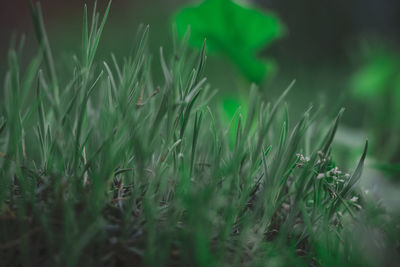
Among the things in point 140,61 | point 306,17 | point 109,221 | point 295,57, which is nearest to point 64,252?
point 109,221

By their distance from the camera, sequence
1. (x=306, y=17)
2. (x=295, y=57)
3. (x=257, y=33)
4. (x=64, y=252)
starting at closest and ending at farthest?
(x=64, y=252), (x=257, y=33), (x=295, y=57), (x=306, y=17)

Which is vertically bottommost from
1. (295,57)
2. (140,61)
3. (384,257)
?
(295,57)

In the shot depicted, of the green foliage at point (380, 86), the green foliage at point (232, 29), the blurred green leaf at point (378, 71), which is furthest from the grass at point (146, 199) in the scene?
the blurred green leaf at point (378, 71)

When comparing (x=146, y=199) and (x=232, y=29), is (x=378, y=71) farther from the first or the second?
(x=146, y=199)

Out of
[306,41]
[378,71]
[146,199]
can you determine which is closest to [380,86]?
[378,71]

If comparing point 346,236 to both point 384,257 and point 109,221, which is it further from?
point 109,221

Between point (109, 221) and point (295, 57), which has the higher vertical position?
point (109, 221)

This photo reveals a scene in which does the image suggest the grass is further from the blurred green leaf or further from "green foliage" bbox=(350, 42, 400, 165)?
the blurred green leaf

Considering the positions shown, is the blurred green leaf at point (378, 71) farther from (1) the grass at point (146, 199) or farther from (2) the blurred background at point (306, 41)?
(1) the grass at point (146, 199)
